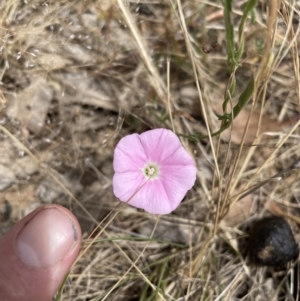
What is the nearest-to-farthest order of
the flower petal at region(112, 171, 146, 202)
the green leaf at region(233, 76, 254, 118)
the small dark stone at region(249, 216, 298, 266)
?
the green leaf at region(233, 76, 254, 118)
the flower petal at region(112, 171, 146, 202)
the small dark stone at region(249, 216, 298, 266)

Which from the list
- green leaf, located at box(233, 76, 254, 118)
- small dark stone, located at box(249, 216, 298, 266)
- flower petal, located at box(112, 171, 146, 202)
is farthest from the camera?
small dark stone, located at box(249, 216, 298, 266)

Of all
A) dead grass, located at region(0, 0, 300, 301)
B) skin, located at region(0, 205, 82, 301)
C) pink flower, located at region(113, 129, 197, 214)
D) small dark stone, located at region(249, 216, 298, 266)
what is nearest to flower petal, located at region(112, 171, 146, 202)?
pink flower, located at region(113, 129, 197, 214)

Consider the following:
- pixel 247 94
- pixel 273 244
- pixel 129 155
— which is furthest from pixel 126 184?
pixel 273 244

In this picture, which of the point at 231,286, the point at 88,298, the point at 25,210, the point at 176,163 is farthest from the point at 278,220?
the point at 25,210

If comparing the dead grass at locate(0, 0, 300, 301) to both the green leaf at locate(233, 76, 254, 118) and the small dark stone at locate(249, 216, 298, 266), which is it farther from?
the green leaf at locate(233, 76, 254, 118)

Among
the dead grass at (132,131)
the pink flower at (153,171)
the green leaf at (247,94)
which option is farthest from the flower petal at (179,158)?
the dead grass at (132,131)

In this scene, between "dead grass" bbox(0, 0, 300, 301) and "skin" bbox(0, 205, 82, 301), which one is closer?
"skin" bbox(0, 205, 82, 301)

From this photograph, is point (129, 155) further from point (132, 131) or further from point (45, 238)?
point (132, 131)
